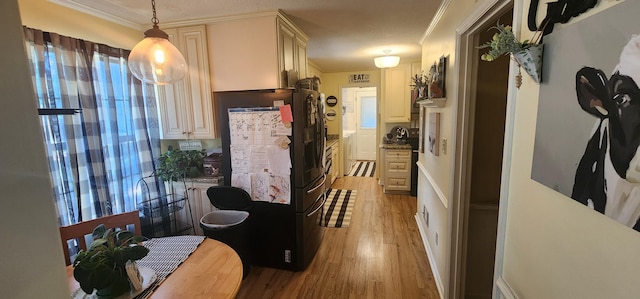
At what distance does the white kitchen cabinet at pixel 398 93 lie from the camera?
4.77 metres

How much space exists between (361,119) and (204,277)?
690 cm

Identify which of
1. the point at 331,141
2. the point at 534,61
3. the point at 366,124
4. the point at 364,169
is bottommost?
the point at 364,169

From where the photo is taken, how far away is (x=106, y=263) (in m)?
0.99

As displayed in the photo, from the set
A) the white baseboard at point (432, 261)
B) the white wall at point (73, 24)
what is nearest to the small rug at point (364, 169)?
the white baseboard at point (432, 261)

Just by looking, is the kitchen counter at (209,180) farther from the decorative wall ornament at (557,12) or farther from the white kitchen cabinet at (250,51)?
the decorative wall ornament at (557,12)

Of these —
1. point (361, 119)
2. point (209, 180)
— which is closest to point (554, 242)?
point (209, 180)

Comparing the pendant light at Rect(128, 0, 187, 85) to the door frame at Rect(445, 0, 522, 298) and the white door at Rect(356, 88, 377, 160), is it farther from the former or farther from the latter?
the white door at Rect(356, 88, 377, 160)

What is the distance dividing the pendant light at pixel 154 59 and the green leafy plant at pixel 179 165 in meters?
1.38

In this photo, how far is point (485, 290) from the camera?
2039 millimetres

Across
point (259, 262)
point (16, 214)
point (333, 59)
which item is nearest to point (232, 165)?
point (259, 262)

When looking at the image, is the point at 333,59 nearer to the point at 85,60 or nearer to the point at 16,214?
the point at 85,60

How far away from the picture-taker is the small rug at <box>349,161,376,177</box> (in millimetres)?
6220

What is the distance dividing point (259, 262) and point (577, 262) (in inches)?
94.4

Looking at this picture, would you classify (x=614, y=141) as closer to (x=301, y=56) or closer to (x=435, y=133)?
(x=435, y=133)
